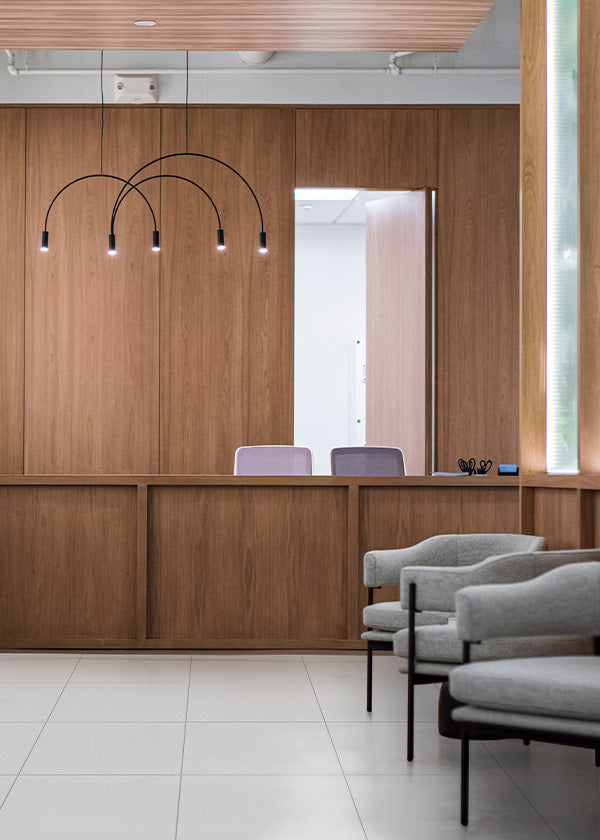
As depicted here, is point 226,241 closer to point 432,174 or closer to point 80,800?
point 432,174

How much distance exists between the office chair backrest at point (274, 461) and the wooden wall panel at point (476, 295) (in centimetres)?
222

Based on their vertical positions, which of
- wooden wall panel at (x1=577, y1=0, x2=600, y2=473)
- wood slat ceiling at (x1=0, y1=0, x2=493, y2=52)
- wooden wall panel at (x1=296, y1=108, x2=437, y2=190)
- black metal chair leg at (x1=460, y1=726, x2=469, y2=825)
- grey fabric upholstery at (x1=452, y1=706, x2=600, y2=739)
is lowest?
black metal chair leg at (x1=460, y1=726, x2=469, y2=825)

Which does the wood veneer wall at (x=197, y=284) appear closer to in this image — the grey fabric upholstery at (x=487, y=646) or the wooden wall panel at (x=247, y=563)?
the wooden wall panel at (x=247, y=563)

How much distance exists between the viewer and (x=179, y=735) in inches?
150

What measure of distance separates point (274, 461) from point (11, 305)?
3133mm

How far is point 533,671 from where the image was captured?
2770mm

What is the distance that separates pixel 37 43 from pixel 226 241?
7.03ft

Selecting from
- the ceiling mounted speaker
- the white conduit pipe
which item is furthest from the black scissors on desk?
the ceiling mounted speaker

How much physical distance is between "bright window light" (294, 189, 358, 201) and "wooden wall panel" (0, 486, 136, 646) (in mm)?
5356

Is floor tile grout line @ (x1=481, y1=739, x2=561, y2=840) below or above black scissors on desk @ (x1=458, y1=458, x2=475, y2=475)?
below

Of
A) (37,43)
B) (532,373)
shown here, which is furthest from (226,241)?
(532,373)

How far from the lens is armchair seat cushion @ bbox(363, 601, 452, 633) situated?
3.93 meters

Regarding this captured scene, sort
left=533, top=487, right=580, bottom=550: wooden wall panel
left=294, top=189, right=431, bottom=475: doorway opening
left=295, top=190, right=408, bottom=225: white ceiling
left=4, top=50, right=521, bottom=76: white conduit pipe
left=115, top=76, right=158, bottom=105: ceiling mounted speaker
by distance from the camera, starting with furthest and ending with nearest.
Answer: left=294, top=189, right=431, bottom=475: doorway opening
left=295, top=190, right=408, bottom=225: white ceiling
left=4, top=50, right=521, bottom=76: white conduit pipe
left=115, top=76, right=158, bottom=105: ceiling mounted speaker
left=533, top=487, right=580, bottom=550: wooden wall panel

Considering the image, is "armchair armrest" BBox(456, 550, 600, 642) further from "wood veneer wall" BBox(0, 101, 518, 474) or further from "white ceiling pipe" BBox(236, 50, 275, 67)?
"white ceiling pipe" BBox(236, 50, 275, 67)
